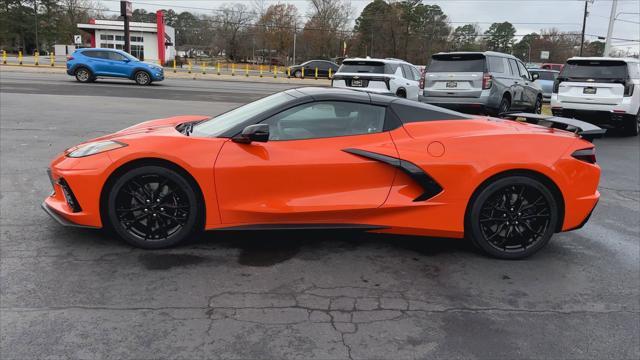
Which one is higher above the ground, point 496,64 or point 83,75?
point 496,64

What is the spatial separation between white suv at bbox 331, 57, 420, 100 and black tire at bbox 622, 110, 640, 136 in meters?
5.84

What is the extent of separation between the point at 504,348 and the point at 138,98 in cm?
1616

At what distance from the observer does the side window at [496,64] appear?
12125 mm

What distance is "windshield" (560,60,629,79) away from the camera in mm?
11773

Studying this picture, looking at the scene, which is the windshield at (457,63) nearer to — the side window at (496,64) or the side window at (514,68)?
the side window at (496,64)

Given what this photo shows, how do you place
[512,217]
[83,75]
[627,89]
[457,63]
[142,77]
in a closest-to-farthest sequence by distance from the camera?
[512,217] < [627,89] < [457,63] < [83,75] < [142,77]

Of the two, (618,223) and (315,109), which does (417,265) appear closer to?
(315,109)

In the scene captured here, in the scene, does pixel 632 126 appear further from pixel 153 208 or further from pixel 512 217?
pixel 153 208

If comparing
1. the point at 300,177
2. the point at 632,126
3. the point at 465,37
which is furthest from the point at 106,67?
the point at 465,37

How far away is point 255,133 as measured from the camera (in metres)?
3.88

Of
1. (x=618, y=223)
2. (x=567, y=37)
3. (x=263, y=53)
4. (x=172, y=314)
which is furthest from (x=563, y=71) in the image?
(x=567, y=37)

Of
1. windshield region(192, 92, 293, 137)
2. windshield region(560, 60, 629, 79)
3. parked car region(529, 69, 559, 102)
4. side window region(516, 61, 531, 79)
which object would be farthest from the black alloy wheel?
windshield region(192, 92, 293, 137)

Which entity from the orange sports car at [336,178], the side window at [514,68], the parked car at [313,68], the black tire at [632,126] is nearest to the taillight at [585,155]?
the orange sports car at [336,178]

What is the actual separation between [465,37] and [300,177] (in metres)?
82.4
